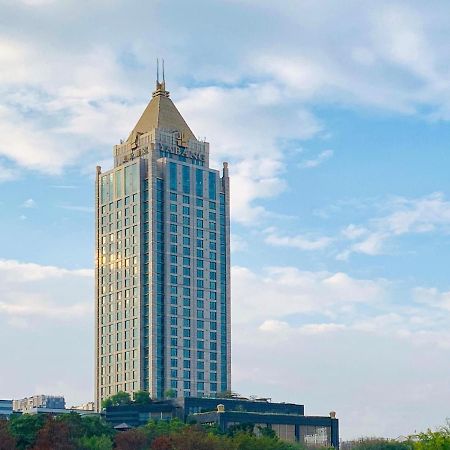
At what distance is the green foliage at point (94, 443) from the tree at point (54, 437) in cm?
539

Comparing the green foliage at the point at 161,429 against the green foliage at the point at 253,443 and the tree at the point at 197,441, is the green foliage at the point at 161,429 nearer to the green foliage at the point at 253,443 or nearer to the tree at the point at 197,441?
the tree at the point at 197,441

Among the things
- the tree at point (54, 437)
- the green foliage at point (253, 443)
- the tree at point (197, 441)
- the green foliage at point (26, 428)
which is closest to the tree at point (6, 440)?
the tree at point (54, 437)

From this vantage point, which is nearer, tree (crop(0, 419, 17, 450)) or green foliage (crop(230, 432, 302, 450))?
tree (crop(0, 419, 17, 450))

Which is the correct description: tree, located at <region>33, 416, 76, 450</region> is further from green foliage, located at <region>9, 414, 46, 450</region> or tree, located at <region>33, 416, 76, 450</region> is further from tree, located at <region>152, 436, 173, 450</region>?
tree, located at <region>152, 436, 173, 450</region>

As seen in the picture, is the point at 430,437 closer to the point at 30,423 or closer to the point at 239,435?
the point at 239,435

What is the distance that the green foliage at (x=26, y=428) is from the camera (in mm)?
144500

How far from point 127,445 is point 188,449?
11.9 m

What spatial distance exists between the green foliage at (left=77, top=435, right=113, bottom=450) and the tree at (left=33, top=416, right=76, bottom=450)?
5.39 meters

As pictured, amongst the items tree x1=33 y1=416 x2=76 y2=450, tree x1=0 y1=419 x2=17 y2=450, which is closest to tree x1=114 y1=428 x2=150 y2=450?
tree x1=33 y1=416 x2=76 y2=450

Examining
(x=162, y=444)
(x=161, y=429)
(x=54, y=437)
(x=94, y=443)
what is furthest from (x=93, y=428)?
(x=54, y=437)

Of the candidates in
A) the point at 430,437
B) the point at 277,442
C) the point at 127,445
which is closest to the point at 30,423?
the point at 127,445

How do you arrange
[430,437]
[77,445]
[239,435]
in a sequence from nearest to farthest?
[77,445]
[430,437]
[239,435]

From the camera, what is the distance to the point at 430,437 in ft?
501

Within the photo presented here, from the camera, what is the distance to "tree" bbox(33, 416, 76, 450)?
13425 centimetres
